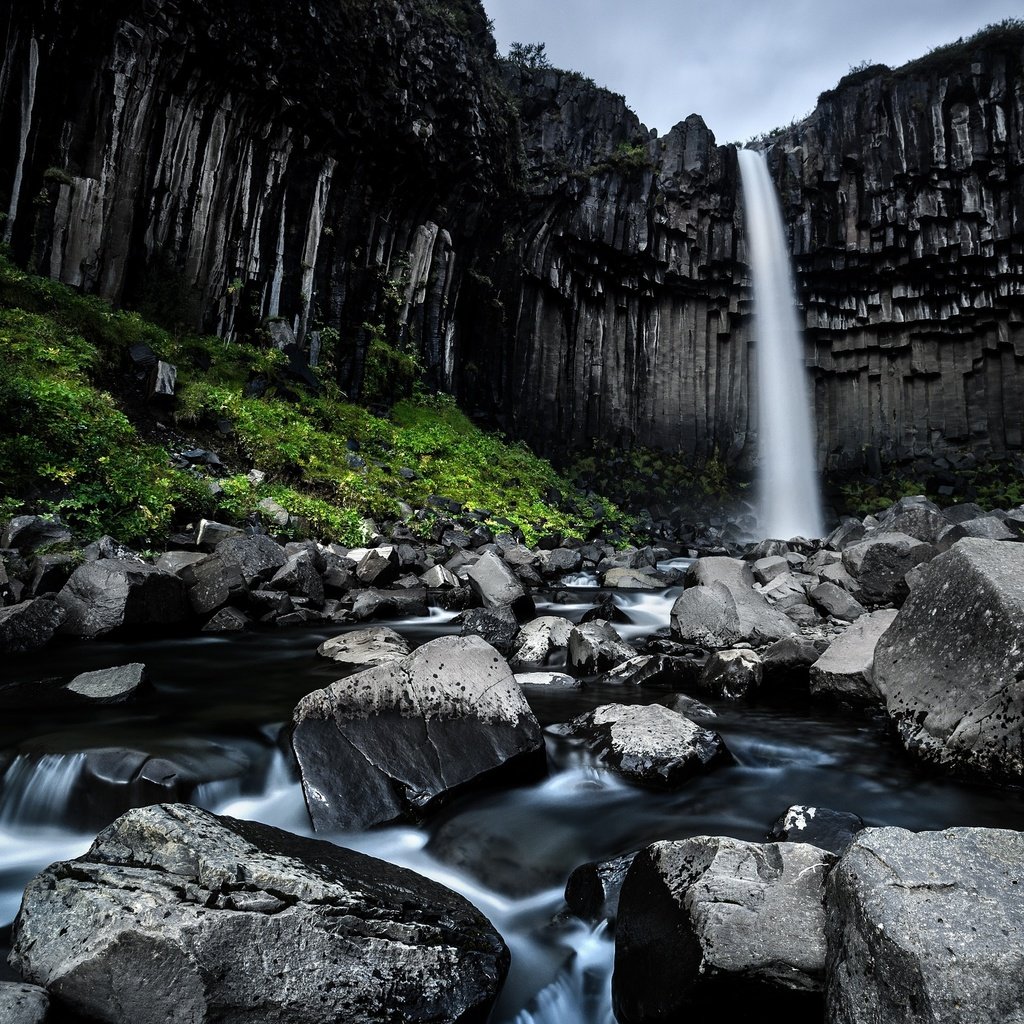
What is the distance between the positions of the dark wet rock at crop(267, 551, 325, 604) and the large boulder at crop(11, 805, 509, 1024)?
6.28 metres

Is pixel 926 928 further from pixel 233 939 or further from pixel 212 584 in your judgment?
pixel 212 584

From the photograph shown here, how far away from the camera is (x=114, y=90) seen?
14.1 meters

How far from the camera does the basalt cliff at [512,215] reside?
14203 mm

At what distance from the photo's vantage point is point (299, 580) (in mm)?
8531

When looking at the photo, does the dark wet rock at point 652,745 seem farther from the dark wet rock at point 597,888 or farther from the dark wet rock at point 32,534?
the dark wet rock at point 32,534

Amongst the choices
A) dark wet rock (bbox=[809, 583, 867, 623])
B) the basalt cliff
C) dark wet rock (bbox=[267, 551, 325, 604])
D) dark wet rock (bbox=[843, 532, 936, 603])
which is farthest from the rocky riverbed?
the basalt cliff

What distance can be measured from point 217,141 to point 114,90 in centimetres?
233

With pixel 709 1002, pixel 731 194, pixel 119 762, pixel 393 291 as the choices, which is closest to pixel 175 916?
pixel 709 1002

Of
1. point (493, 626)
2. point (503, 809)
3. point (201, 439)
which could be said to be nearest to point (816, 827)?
point (503, 809)

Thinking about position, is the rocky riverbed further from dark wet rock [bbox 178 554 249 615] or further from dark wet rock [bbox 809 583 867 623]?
dark wet rock [bbox 809 583 867 623]

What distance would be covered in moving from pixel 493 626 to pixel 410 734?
3896 mm

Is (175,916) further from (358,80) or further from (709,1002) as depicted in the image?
(358,80)

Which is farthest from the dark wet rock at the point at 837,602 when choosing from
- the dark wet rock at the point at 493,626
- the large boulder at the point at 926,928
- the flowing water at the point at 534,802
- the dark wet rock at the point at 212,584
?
the dark wet rock at the point at 212,584

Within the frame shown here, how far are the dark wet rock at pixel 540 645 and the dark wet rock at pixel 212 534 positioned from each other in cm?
437
